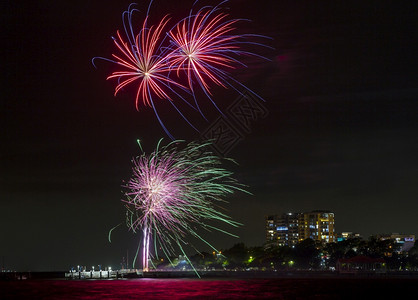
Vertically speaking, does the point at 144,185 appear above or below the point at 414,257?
above

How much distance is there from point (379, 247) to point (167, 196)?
106421 mm

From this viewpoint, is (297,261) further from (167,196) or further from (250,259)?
(167,196)

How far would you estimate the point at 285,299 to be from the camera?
6225 centimetres

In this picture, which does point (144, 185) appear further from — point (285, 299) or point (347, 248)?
point (347, 248)

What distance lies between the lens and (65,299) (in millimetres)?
65312

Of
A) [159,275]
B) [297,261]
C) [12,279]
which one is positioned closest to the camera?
[159,275]

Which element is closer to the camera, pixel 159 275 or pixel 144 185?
pixel 144 185

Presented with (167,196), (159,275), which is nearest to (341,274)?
(159,275)

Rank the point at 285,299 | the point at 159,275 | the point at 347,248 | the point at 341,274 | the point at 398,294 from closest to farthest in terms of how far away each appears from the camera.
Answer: the point at 285,299, the point at 398,294, the point at 341,274, the point at 159,275, the point at 347,248

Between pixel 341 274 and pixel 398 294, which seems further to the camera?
pixel 341 274

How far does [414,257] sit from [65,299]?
115m

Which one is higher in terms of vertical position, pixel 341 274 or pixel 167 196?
pixel 167 196

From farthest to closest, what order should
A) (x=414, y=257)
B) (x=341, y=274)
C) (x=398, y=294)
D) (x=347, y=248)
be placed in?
→ (x=347, y=248) < (x=414, y=257) < (x=341, y=274) < (x=398, y=294)

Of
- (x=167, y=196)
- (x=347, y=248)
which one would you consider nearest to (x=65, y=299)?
(x=167, y=196)
